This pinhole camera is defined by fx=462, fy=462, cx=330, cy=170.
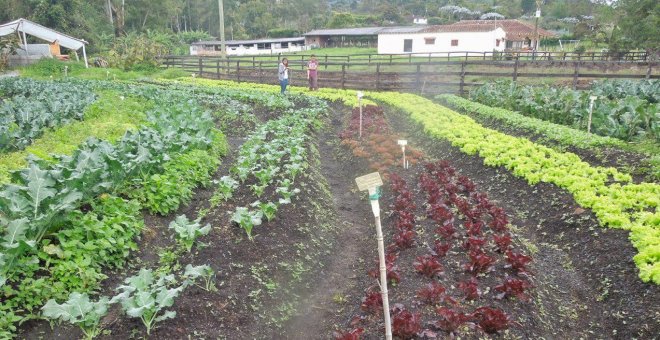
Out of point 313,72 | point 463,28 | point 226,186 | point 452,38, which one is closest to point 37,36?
point 313,72

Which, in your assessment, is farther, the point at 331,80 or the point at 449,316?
the point at 331,80

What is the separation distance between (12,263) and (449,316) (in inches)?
167

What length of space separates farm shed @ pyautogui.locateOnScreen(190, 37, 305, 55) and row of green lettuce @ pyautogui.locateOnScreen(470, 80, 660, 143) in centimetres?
4941

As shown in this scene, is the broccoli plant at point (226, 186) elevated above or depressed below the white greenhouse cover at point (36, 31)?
below

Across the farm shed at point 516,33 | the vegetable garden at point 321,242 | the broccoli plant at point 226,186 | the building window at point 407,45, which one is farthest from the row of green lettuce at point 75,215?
the farm shed at point 516,33

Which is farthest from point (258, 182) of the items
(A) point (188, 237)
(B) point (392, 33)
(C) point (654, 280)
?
(B) point (392, 33)

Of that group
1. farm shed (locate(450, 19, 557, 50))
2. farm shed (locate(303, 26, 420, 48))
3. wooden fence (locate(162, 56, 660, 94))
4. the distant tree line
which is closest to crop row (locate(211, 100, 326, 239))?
wooden fence (locate(162, 56, 660, 94))

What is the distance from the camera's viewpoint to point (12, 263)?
14.8 ft

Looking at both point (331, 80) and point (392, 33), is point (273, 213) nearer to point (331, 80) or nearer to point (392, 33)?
point (331, 80)

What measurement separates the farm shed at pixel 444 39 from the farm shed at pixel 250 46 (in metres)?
20.4

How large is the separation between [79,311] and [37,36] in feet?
139

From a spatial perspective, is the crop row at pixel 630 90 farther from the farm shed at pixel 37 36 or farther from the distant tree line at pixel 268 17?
the farm shed at pixel 37 36

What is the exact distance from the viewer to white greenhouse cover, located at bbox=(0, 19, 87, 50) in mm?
37000

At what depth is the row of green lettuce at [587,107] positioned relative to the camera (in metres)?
11.3
